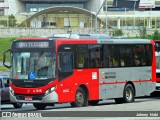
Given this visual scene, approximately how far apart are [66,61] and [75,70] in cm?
62

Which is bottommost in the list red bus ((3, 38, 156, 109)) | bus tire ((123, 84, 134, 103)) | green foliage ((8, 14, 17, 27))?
bus tire ((123, 84, 134, 103))

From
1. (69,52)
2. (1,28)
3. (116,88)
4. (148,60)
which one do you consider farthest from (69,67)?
(1,28)

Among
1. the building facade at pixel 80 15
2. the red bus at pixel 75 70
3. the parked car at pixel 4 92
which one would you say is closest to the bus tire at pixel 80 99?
the red bus at pixel 75 70

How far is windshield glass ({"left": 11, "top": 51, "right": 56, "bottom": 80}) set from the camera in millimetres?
24266

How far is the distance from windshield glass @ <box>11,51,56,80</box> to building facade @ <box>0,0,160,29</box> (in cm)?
9164

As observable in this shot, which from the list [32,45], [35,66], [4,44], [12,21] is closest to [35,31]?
[4,44]

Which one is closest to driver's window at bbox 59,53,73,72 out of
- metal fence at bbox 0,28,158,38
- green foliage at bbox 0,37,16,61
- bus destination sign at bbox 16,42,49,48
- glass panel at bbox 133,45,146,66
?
bus destination sign at bbox 16,42,49,48

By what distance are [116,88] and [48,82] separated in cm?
442

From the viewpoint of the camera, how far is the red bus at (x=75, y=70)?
24281 mm

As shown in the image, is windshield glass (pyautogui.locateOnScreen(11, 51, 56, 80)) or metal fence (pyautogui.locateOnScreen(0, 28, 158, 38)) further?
metal fence (pyautogui.locateOnScreen(0, 28, 158, 38))

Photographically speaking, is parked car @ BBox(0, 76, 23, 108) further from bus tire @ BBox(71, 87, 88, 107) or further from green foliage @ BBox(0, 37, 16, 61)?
green foliage @ BBox(0, 37, 16, 61)

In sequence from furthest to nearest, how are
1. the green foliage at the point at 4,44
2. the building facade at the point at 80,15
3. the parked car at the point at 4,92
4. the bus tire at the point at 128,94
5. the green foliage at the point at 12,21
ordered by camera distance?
the building facade at the point at 80,15 → the green foliage at the point at 12,21 → the green foliage at the point at 4,44 → the bus tire at the point at 128,94 → the parked car at the point at 4,92

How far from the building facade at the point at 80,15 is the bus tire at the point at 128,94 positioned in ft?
288

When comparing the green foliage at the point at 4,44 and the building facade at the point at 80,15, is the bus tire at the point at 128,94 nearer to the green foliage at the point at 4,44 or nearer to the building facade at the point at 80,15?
the green foliage at the point at 4,44
